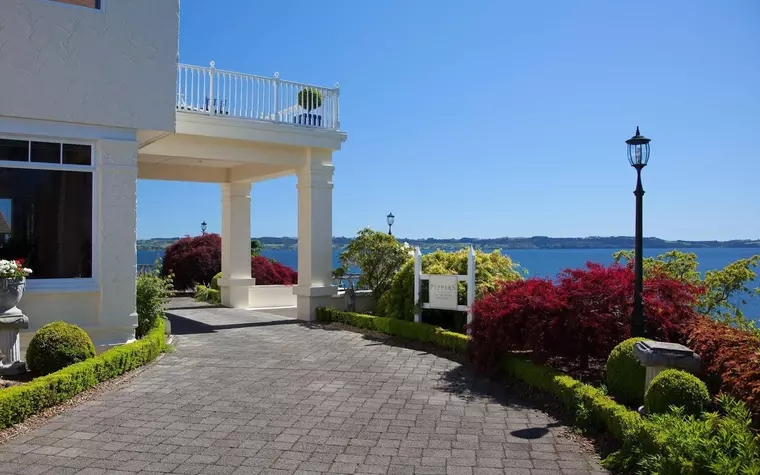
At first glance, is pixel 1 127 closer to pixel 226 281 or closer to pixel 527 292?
pixel 527 292

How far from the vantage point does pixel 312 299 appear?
15.0 meters

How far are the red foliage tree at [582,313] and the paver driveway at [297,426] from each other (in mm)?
874

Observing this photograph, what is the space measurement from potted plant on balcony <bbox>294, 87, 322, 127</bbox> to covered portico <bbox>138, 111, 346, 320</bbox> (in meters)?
0.25

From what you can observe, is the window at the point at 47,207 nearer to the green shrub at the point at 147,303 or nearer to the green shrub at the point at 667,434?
the green shrub at the point at 147,303

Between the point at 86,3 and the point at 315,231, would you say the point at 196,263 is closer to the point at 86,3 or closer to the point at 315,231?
the point at 315,231

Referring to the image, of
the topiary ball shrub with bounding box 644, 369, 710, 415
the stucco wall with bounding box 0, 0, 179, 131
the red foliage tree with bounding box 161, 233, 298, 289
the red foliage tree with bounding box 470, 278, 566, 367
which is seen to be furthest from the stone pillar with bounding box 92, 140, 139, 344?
the red foliage tree with bounding box 161, 233, 298, 289

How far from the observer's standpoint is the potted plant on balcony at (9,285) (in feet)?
26.7

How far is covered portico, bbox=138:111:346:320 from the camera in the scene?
43.1ft

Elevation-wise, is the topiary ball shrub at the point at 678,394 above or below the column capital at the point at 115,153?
below

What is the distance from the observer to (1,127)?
9.07 m

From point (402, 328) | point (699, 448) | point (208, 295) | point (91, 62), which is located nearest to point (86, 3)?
point (91, 62)

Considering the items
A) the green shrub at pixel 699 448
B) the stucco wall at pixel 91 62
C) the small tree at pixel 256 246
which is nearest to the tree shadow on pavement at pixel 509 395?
the green shrub at pixel 699 448

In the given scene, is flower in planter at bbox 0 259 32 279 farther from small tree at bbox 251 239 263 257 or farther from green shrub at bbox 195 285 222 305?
small tree at bbox 251 239 263 257

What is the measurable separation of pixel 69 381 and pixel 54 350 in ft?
2.91
